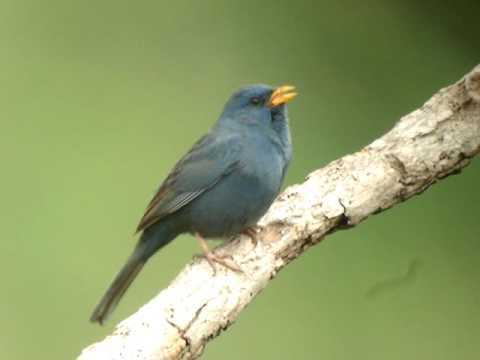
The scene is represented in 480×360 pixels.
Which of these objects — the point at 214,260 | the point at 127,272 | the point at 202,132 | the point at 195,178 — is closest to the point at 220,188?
the point at 195,178

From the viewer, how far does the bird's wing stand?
2.90 metres

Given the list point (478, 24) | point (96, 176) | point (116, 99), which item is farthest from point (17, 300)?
point (478, 24)

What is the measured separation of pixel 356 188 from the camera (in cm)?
282

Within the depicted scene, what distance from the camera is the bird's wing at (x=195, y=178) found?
290cm

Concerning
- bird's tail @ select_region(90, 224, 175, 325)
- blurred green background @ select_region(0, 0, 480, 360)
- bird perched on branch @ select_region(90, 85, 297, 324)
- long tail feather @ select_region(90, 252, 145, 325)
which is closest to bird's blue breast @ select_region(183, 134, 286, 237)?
bird perched on branch @ select_region(90, 85, 297, 324)

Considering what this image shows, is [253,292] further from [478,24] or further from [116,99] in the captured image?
[478,24]

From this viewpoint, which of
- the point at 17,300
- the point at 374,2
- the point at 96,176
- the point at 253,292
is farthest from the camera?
the point at 374,2

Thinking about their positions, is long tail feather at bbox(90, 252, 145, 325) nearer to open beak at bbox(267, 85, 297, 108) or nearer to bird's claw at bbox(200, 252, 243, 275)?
bird's claw at bbox(200, 252, 243, 275)

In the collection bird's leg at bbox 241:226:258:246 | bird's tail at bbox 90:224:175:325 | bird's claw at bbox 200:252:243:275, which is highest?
bird's tail at bbox 90:224:175:325

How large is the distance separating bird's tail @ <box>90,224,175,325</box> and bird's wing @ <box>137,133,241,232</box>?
53 millimetres

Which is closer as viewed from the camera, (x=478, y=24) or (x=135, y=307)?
(x=135, y=307)

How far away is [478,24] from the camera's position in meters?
3.95

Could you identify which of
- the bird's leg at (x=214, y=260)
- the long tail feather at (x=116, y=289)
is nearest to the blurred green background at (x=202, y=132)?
the long tail feather at (x=116, y=289)

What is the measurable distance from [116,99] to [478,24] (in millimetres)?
1607
